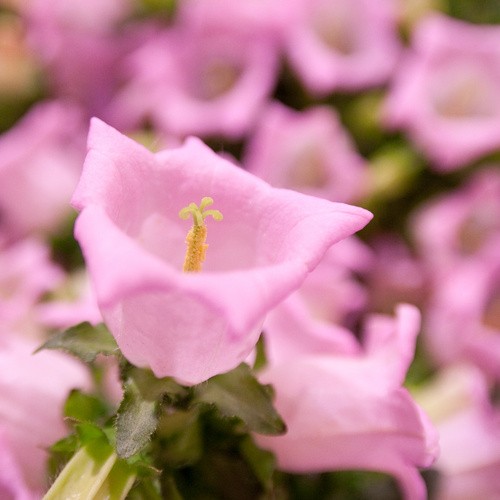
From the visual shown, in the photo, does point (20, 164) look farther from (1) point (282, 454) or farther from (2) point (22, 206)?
(1) point (282, 454)

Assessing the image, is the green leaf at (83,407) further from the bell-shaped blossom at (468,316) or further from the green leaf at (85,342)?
the bell-shaped blossom at (468,316)

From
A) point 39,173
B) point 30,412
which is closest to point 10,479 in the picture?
point 30,412

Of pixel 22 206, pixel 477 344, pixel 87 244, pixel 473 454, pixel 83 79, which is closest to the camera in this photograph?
pixel 87 244

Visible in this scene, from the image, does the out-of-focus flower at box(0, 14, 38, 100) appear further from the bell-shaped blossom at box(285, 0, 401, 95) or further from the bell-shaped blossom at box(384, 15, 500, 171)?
the bell-shaped blossom at box(384, 15, 500, 171)

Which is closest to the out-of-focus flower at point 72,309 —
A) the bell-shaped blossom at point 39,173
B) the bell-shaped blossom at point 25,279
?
the bell-shaped blossom at point 25,279

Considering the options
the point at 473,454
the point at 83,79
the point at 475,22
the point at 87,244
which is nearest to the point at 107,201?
the point at 87,244

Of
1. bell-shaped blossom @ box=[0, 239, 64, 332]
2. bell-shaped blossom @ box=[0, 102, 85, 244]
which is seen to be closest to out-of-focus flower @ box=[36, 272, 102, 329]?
bell-shaped blossom @ box=[0, 239, 64, 332]

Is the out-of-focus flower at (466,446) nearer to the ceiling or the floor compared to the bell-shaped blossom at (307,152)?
nearer to the floor
